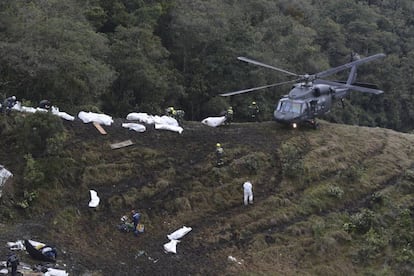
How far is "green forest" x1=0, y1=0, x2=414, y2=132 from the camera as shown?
26.4 metres

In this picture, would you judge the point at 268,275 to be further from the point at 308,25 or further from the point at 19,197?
the point at 308,25

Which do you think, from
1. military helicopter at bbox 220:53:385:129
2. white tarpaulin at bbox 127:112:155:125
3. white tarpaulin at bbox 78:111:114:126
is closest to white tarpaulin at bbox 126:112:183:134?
white tarpaulin at bbox 127:112:155:125

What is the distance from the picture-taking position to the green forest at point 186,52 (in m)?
26.4

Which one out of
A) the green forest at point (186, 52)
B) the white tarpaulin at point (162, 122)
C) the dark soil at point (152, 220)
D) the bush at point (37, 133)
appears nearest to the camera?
the dark soil at point (152, 220)

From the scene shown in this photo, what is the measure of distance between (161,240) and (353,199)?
28.0 feet

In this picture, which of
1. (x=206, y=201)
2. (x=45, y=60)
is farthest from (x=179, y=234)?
(x=45, y=60)

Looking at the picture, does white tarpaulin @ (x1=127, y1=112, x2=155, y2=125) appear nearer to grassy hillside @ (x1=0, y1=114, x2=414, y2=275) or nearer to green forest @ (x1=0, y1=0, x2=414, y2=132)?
grassy hillside @ (x1=0, y1=114, x2=414, y2=275)

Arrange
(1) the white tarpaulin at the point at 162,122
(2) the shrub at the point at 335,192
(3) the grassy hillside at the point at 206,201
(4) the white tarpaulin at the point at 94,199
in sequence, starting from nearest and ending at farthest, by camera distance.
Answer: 1. (3) the grassy hillside at the point at 206,201
2. (4) the white tarpaulin at the point at 94,199
3. (2) the shrub at the point at 335,192
4. (1) the white tarpaulin at the point at 162,122

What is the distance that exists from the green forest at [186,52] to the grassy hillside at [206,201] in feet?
16.4

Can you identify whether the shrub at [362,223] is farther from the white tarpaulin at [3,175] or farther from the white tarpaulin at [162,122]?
the white tarpaulin at [3,175]

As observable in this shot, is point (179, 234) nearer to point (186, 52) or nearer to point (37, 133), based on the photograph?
point (37, 133)

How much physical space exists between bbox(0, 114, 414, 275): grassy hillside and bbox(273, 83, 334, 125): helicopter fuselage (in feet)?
3.37

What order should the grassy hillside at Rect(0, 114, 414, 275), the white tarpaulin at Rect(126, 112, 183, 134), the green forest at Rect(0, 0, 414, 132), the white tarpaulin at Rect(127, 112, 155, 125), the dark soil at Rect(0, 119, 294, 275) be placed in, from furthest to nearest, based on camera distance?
the green forest at Rect(0, 0, 414, 132), the white tarpaulin at Rect(127, 112, 155, 125), the white tarpaulin at Rect(126, 112, 183, 134), the grassy hillside at Rect(0, 114, 414, 275), the dark soil at Rect(0, 119, 294, 275)

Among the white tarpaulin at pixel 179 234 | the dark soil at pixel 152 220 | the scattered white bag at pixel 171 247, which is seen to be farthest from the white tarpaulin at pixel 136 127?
the scattered white bag at pixel 171 247
